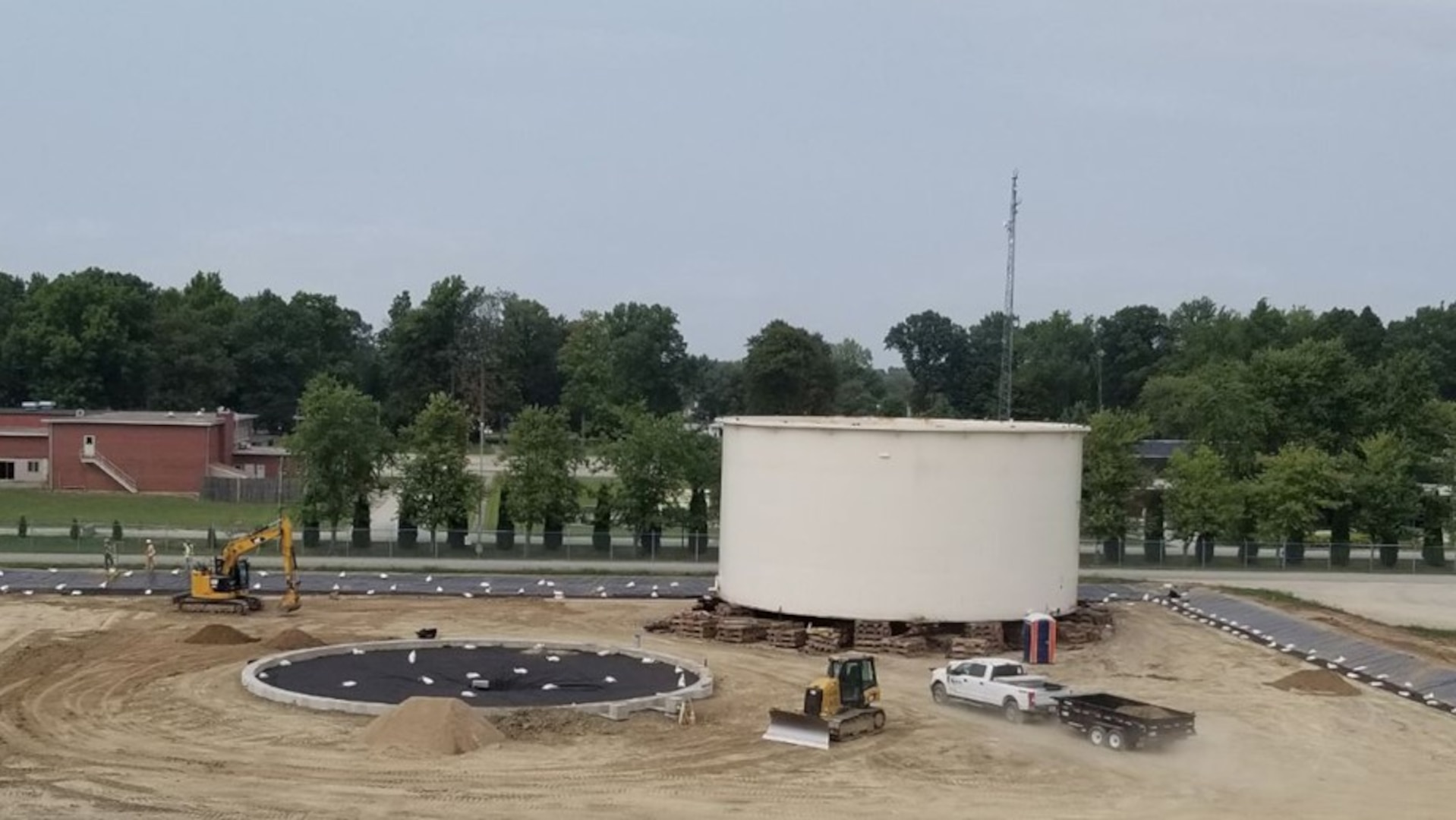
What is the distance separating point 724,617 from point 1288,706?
14.7m

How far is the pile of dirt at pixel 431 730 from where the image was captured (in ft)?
87.2

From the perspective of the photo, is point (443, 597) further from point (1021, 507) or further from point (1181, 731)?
point (1181, 731)

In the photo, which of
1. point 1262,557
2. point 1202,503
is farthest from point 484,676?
point 1262,557

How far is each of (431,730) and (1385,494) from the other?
52369 mm

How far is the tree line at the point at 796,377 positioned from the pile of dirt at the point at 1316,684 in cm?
2717

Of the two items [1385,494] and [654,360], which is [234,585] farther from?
[654,360]

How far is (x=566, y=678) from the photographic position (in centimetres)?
3384

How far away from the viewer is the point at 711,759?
26.7 m

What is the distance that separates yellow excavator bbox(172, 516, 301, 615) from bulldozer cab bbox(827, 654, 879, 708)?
20.5 meters

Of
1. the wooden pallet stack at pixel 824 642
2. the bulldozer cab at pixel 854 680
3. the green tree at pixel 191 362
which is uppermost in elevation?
the green tree at pixel 191 362

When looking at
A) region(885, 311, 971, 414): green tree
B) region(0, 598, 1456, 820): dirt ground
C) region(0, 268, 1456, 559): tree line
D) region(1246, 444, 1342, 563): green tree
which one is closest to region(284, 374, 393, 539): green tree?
region(0, 268, 1456, 559): tree line

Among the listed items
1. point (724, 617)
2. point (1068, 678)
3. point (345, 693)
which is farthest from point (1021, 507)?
point (345, 693)

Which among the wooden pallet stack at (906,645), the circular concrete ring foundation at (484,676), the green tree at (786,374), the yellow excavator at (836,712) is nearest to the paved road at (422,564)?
the circular concrete ring foundation at (484,676)

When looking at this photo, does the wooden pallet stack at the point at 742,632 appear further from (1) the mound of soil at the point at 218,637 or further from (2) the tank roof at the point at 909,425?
(1) the mound of soil at the point at 218,637
